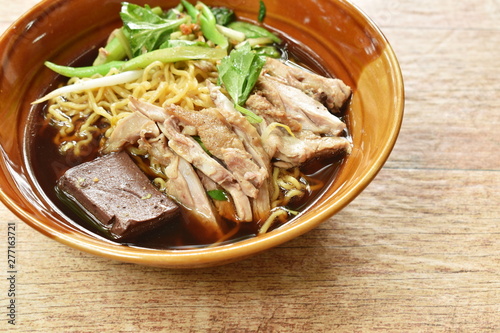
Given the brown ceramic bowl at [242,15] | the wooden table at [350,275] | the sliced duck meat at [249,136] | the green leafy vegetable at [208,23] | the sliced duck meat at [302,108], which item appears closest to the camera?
the brown ceramic bowl at [242,15]

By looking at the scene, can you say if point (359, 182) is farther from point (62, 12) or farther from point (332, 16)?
point (62, 12)

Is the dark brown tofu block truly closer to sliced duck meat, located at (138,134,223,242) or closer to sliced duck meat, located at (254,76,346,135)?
sliced duck meat, located at (138,134,223,242)

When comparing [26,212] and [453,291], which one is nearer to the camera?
[26,212]

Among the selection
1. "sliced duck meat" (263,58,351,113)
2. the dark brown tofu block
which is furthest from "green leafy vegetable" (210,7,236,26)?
the dark brown tofu block

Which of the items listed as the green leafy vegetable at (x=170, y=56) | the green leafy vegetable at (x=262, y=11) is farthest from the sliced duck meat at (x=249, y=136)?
the green leafy vegetable at (x=262, y=11)

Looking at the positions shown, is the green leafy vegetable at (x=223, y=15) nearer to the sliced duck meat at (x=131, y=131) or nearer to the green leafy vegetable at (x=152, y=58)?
the green leafy vegetable at (x=152, y=58)

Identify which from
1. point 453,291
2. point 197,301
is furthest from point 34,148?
point 453,291
